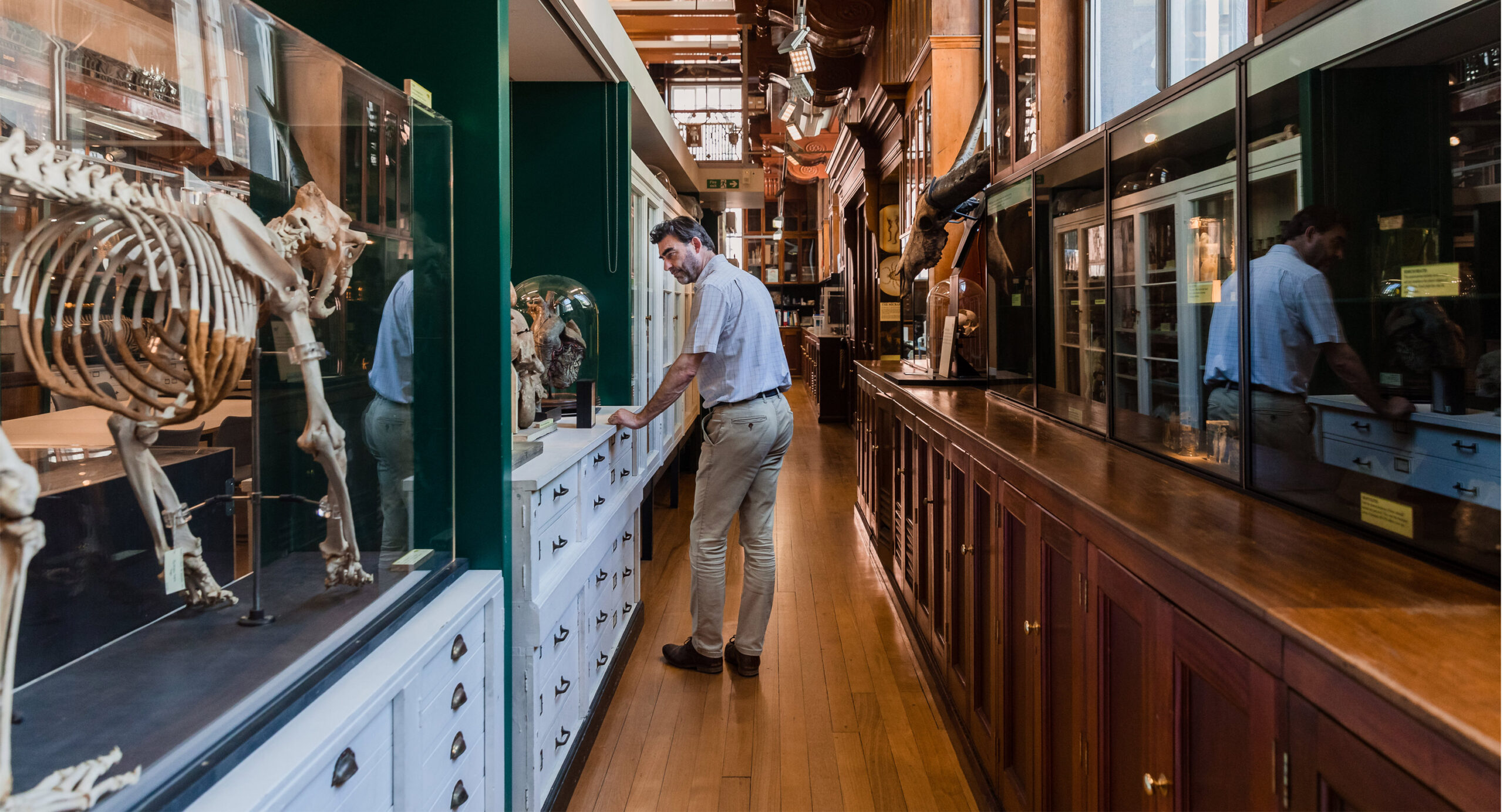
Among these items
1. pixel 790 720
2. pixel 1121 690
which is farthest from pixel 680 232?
pixel 1121 690

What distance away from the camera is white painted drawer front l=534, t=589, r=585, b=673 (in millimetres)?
2172

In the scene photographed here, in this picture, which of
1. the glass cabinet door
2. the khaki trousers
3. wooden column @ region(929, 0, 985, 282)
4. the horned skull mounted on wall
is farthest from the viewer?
wooden column @ region(929, 0, 985, 282)

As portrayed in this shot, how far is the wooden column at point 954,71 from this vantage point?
527 cm

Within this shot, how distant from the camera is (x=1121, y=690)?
4.80ft

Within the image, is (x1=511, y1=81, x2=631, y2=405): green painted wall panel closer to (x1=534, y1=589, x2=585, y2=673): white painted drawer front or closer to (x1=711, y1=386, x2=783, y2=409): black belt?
(x1=711, y1=386, x2=783, y2=409): black belt

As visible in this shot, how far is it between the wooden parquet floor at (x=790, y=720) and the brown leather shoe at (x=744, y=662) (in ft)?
0.12

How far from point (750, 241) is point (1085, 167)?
18.7 meters

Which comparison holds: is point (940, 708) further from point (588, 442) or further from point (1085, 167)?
point (1085, 167)

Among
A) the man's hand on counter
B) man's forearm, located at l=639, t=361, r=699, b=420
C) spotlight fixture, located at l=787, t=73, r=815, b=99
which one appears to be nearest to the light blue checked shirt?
man's forearm, located at l=639, t=361, r=699, b=420

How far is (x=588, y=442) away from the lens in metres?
2.76

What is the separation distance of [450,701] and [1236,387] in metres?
1.60

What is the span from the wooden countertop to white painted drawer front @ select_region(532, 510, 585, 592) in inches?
46.4

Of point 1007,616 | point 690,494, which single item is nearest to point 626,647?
point 1007,616

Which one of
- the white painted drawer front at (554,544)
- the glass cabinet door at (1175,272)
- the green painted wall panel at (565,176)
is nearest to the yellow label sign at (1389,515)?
the glass cabinet door at (1175,272)
